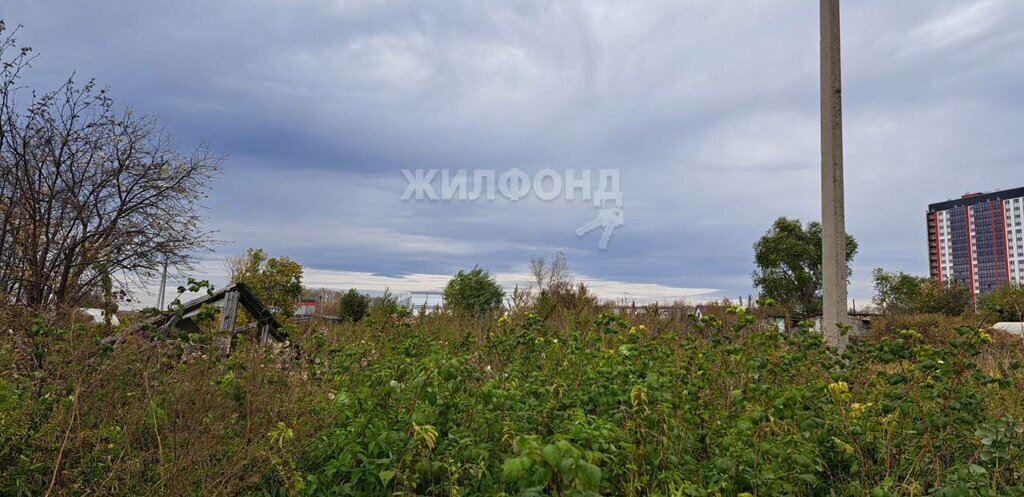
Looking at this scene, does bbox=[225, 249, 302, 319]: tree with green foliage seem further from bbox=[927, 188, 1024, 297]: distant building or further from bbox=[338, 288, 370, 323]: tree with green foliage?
bbox=[927, 188, 1024, 297]: distant building

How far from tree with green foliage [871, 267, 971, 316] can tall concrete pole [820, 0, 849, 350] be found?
2354 centimetres

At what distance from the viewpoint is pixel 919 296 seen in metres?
29.5

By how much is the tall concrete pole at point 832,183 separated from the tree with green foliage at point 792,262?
2426 centimetres

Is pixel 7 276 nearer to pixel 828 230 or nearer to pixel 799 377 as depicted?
pixel 799 377

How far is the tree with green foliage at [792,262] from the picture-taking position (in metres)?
28.8

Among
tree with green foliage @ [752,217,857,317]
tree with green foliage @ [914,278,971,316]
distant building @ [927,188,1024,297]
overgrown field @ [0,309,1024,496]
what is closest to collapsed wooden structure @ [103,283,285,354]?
overgrown field @ [0,309,1024,496]

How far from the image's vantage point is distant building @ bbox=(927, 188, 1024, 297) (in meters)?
75.1

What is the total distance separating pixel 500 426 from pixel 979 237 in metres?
97.4

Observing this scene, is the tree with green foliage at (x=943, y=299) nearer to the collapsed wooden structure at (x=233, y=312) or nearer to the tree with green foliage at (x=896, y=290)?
the tree with green foliage at (x=896, y=290)

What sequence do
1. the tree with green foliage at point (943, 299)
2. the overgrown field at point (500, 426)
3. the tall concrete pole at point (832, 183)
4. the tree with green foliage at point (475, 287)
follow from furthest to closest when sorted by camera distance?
1. the tree with green foliage at point (943, 299)
2. the tree with green foliage at point (475, 287)
3. the tall concrete pole at point (832, 183)
4. the overgrown field at point (500, 426)

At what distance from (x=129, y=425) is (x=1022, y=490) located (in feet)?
12.0

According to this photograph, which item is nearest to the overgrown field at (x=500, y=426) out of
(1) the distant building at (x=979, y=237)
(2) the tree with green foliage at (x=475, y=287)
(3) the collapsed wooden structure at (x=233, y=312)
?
(3) the collapsed wooden structure at (x=233, y=312)

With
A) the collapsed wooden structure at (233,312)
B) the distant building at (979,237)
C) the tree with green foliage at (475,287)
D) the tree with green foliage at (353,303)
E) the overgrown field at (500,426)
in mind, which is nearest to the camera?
the overgrown field at (500,426)

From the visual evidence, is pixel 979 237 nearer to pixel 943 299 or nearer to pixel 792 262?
pixel 943 299
